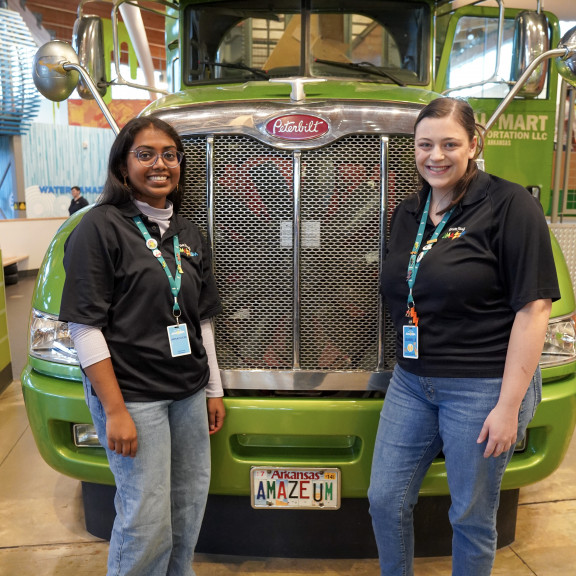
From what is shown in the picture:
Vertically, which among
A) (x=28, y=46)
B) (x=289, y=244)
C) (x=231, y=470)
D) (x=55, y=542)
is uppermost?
(x=28, y=46)

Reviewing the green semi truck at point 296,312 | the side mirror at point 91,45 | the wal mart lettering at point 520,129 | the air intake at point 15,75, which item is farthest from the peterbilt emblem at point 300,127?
the air intake at point 15,75

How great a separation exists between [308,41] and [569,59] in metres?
1.33

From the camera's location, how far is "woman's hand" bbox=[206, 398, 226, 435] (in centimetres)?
227

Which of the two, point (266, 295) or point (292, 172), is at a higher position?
point (292, 172)

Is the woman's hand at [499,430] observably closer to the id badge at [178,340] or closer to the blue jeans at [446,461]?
the blue jeans at [446,461]

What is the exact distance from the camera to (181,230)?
6.95 ft

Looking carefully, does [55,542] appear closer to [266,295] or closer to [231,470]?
[231,470]

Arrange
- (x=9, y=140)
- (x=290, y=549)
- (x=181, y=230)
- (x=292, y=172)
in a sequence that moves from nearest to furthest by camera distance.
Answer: (x=181, y=230)
(x=292, y=172)
(x=290, y=549)
(x=9, y=140)

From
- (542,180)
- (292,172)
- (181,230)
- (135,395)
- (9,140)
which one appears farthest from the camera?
(9,140)

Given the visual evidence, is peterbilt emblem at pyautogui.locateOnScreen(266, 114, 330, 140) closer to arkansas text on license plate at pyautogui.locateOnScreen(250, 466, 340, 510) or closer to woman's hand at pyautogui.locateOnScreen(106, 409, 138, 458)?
woman's hand at pyautogui.locateOnScreen(106, 409, 138, 458)


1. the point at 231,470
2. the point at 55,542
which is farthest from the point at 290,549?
the point at 55,542

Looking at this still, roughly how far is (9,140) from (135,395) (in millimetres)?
13290

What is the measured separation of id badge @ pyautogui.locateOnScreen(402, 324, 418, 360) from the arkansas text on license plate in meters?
0.66

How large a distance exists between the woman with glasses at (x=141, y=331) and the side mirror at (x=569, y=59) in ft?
5.29
